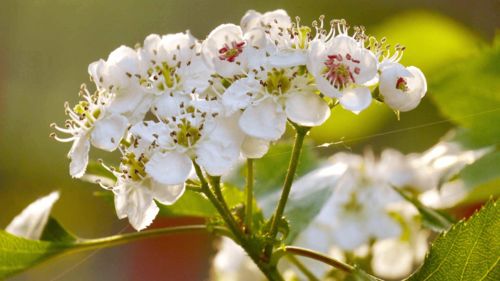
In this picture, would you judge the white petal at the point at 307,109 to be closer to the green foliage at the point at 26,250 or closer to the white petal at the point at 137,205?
the white petal at the point at 137,205

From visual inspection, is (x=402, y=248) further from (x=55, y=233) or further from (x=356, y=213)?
(x=55, y=233)

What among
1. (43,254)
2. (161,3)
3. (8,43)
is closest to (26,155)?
(8,43)

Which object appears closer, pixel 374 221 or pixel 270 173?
pixel 270 173

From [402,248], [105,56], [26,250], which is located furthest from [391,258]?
[105,56]

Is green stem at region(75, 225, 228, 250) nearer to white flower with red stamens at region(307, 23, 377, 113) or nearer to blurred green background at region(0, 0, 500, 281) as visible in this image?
white flower with red stamens at region(307, 23, 377, 113)

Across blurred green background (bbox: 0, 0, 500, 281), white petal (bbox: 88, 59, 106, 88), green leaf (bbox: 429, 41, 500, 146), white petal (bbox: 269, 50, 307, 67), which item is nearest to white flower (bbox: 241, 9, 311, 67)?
white petal (bbox: 269, 50, 307, 67)
